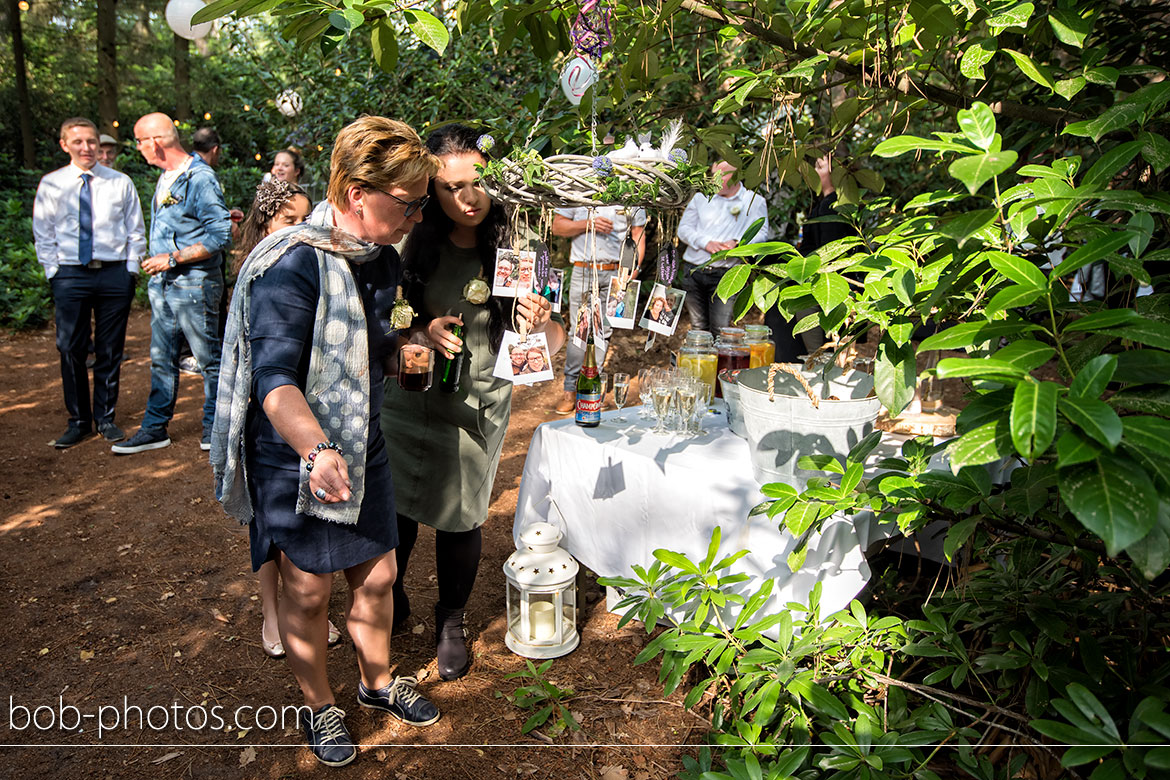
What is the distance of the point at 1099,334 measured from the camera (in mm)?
1064

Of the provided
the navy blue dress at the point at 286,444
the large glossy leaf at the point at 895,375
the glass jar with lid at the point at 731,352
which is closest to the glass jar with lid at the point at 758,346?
the glass jar with lid at the point at 731,352

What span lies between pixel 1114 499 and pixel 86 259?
219 inches

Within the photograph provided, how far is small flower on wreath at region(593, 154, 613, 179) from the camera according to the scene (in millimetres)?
1970

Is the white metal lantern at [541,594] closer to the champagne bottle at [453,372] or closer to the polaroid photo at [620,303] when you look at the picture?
the champagne bottle at [453,372]

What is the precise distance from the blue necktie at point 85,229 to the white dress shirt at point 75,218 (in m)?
0.02

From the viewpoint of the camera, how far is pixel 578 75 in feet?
7.04

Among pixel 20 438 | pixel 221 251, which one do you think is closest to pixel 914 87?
pixel 221 251

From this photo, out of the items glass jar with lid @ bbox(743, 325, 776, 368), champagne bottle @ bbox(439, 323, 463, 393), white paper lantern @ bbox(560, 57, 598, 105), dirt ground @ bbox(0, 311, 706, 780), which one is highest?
white paper lantern @ bbox(560, 57, 598, 105)

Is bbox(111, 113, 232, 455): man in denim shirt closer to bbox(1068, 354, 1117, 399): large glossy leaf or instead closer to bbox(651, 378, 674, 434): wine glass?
bbox(651, 378, 674, 434): wine glass

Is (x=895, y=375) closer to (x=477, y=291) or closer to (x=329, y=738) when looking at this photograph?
(x=477, y=291)

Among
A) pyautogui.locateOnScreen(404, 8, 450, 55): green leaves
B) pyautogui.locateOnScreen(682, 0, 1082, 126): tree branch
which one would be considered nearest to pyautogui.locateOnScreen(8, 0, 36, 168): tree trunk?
pyautogui.locateOnScreen(682, 0, 1082, 126): tree branch

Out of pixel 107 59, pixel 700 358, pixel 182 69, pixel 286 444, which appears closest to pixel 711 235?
pixel 700 358

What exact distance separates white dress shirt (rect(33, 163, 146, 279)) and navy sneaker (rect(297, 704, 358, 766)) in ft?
12.8

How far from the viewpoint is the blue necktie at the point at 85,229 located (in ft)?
15.7
